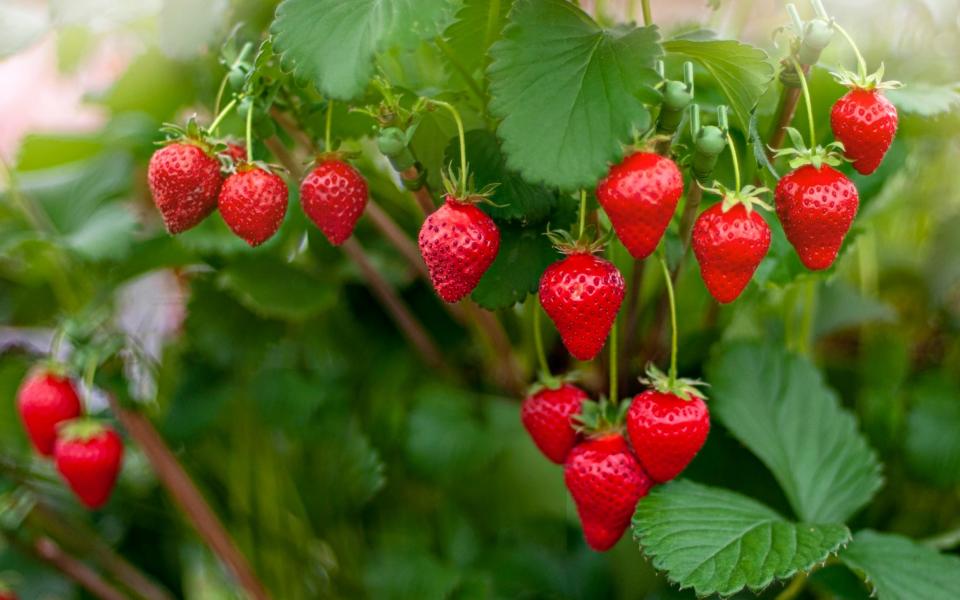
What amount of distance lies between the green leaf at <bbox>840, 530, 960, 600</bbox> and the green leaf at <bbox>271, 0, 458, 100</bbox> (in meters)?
0.47

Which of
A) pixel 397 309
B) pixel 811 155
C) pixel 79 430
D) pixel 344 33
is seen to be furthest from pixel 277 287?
pixel 811 155

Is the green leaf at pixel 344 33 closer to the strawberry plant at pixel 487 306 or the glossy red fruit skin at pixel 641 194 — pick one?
the strawberry plant at pixel 487 306

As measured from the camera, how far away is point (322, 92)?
0.50m

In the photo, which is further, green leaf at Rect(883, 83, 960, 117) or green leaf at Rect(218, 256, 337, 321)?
green leaf at Rect(218, 256, 337, 321)

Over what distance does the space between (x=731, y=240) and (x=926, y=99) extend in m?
0.30

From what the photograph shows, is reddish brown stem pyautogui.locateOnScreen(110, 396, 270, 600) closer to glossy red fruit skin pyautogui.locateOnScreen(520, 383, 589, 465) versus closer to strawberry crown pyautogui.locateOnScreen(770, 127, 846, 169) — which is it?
glossy red fruit skin pyautogui.locateOnScreen(520, 383, 589, 465)

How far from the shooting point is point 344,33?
521 millimetres

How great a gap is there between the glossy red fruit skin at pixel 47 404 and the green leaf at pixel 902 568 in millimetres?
694

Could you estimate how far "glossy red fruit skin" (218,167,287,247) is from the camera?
0.57 m

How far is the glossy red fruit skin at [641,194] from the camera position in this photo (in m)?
0.49

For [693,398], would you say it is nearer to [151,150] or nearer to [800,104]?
[800,104]

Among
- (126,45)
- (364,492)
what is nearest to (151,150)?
(126,45)

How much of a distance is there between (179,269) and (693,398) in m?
0.77

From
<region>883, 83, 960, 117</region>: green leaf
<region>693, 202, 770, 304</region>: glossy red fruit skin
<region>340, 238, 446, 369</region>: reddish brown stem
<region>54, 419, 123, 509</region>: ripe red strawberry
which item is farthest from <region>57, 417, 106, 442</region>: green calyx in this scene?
<region>883, 83, 960, 117</region>: green leaf
